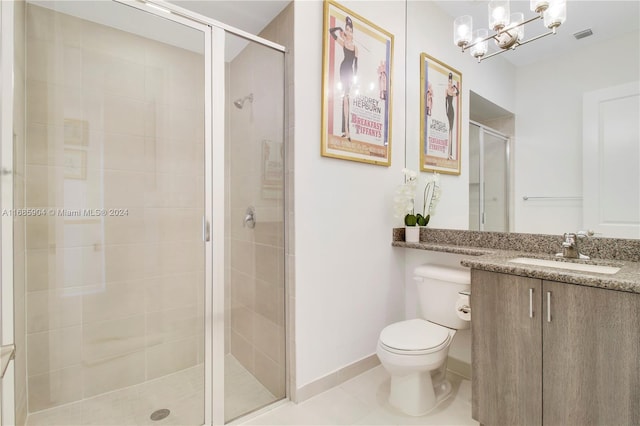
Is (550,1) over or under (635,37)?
over

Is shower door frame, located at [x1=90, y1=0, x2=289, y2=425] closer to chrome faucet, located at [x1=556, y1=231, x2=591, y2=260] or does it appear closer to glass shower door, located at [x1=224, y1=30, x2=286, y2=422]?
glass shower door, located at [x1=224, y1=30, x2=286, y2=422]

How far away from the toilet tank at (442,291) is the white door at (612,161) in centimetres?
71

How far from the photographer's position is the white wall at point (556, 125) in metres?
1.58

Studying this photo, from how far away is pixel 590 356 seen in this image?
113cm

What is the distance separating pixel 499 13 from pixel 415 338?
196 centimetres

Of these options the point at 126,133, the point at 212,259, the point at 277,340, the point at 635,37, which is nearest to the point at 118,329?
the point at 212,259

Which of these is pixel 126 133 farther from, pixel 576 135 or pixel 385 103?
pixel 576 135

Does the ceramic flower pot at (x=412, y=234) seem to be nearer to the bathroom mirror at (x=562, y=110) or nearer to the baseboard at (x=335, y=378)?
the bathroom mirror at (x=562, y=110)

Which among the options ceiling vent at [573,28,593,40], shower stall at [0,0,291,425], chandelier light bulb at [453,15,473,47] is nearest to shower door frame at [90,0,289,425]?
shower stall at [0,0,291,425]

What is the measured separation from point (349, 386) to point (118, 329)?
1.42 m

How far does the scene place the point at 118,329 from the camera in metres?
1.71

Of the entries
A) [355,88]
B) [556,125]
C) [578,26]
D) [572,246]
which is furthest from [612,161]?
→ [355,88]

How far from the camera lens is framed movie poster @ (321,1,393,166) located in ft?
6.14

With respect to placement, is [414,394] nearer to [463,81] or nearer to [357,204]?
[357,204]
